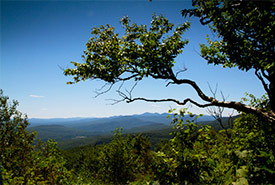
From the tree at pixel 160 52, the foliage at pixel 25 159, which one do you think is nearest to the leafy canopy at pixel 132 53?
the tree at pixel 160 52

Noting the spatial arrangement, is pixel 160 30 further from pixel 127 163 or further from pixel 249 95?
pixel 127 163

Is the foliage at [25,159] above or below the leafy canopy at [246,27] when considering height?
below

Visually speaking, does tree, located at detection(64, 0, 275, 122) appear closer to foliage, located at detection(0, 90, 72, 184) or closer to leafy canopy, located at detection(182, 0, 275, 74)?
leafy canopy, located at detection(182, 0, 275, 74)

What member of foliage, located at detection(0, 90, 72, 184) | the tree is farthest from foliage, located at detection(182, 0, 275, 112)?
foliage, located at detection(0, 90, 72, 184)

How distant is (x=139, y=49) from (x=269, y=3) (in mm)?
4732

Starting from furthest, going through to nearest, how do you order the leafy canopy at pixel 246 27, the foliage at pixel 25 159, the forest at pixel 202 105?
the foliage at pixel 25 159 → the leafy canopy at pixel 246 27 → the forest at pixel 202 105

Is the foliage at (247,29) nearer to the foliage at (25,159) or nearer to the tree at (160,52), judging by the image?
the tree at (160,52)

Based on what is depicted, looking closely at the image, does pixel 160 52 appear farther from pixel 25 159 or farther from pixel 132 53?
pixel 25 159

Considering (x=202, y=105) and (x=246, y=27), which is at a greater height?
(x=246, y=27)

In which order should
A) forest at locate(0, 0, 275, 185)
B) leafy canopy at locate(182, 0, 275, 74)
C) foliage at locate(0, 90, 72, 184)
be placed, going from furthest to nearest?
foliage at locate(0, 90, 72, 184) → leafy canopy at locate(182, 0, 275, 74) → forest at locate(0, 0, 275, 185)

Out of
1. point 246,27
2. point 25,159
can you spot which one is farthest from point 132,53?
point 25,159

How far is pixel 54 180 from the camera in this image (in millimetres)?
6871

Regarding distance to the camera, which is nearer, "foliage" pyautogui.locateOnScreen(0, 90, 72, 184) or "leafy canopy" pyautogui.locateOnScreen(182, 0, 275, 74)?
"leafy canopy" pyautogui.locateOnScreen(182, 0, 275, 74)

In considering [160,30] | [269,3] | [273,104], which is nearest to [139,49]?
[160,30]
